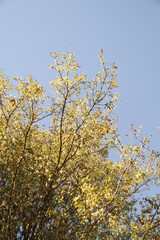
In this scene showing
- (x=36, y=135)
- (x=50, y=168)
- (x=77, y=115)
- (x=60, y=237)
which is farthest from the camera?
(x=36, y=135)

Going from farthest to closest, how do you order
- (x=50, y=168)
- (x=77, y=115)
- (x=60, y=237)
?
(x=77, y=115)
(x=60, y=237)
(x=50, y=168)

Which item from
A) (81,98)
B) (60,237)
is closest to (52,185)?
(60,237)

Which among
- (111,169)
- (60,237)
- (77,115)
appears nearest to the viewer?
(60,237)

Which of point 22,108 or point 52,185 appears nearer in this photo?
point 52,185

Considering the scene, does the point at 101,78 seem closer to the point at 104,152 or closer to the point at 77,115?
the point at 77,115

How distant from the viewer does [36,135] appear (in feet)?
28.8

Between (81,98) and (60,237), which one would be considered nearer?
(60,237)

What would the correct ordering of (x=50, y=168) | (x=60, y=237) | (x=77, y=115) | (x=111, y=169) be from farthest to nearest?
(x=111, y=169), (x=77, y=115), (x=60, y=237), (x=50, y=168)

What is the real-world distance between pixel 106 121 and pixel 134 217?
15.4 ft

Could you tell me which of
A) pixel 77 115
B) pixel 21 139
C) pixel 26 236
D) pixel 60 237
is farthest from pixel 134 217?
pixel 21 139

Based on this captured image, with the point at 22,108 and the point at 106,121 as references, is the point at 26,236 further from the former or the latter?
the point at 106,121

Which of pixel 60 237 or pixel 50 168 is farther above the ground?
pixel 50 168

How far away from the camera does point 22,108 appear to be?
819 cm

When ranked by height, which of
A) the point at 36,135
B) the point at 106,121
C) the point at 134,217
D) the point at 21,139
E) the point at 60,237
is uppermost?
the point at 106,121
